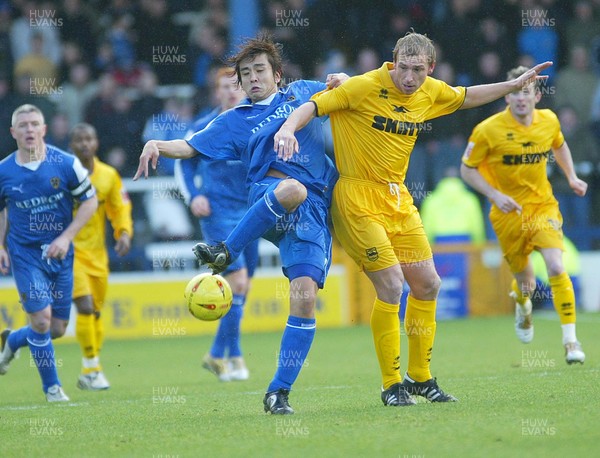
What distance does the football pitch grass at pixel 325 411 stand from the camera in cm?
528

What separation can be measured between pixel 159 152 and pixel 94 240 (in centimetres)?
396

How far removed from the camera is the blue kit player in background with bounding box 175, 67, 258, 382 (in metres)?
9.74

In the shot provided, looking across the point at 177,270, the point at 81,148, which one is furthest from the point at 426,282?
the point at 177,270

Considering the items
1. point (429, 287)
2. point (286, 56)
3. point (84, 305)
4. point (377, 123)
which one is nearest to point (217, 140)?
point (377, 123)

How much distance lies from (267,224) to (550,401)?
6.52 feet

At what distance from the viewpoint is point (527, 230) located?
9.90 m

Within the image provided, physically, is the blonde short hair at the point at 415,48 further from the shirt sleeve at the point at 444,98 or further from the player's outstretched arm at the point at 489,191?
the player's outstretched arm at the point at 489,191

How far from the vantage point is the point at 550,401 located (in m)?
6.56

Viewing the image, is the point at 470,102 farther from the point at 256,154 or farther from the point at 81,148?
the point at 81,148

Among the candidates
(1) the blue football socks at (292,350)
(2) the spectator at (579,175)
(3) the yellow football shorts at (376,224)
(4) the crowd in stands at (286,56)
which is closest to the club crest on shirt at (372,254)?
(3) the yellow football shorts at (376,224)

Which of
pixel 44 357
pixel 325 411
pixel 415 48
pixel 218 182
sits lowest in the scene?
pixel 325 411

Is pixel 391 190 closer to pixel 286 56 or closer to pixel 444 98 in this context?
pixel 444 98

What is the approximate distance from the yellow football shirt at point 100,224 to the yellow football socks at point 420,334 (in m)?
4.04

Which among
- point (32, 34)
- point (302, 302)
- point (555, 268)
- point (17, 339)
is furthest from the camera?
point (32, 34)
